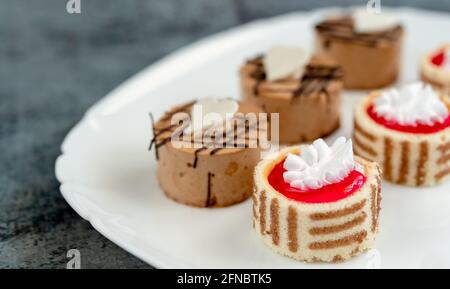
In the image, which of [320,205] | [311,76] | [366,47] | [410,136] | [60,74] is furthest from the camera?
[60,74]

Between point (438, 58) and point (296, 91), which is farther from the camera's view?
point (438, 58)

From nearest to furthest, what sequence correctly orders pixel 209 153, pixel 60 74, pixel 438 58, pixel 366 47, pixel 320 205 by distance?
pixel 320 205, pixel 209 153, pixel 438 58, pixel 366 47, pixel 60 74

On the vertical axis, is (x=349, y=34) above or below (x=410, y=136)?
above

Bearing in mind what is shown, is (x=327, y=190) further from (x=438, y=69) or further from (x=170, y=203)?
(x=438, y=69)

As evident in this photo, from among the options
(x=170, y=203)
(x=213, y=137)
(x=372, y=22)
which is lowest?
(x=170, y=203)

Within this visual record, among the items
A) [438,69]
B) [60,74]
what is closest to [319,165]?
[438,69]

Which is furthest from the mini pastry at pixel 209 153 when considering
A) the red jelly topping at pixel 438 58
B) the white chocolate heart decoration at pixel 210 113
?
the red jelly topping at pixel 438 58

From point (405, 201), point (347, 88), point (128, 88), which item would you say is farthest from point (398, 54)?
point (128, 88)

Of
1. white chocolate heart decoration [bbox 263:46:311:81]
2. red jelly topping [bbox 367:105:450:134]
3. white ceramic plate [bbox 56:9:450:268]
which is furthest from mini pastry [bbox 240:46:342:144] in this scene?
red jelly topping [bbox 367:105:450:134]
